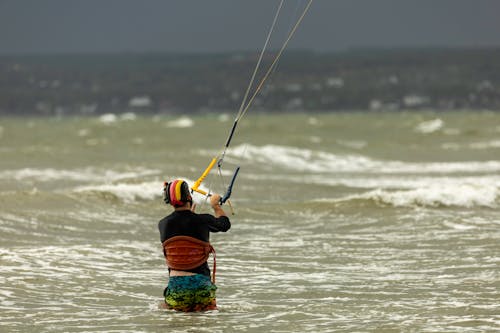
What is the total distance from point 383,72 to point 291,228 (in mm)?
174610

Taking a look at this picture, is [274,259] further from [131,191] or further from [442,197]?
[131,191]

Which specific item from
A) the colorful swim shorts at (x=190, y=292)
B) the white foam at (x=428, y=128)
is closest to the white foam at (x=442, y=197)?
the colorful swim shorts at (x=190, y=292)

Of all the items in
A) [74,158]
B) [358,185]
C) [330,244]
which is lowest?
[330,244]

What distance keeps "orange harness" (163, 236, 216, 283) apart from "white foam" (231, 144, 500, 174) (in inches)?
931

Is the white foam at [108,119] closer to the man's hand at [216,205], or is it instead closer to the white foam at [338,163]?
the white foam at [338,163]

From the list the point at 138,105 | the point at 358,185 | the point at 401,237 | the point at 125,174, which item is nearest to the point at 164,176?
the point at 125,174

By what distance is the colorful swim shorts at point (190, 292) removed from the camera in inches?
373

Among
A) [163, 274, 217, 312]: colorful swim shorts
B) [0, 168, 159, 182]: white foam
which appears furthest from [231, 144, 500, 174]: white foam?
[163, 274, 217, 312]: colorful swim shorts

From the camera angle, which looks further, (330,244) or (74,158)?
(74,158)

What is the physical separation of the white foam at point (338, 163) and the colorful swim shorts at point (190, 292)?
77.1ft

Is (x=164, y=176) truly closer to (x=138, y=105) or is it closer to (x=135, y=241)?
(x=135, y=241)

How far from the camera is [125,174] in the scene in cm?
3014

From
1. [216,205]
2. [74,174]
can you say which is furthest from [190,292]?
[74,174]

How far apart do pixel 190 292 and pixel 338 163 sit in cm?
2940
